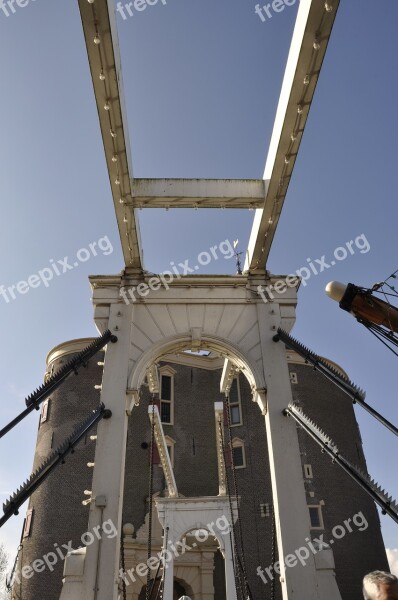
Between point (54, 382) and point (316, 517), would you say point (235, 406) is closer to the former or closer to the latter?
point (316, 517)

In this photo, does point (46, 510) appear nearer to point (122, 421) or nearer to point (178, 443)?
point (178, 443)

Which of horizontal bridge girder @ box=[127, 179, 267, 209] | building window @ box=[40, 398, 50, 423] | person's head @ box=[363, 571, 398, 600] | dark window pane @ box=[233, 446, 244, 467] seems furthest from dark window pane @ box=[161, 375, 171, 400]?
person's head @ box=[363, 571, 398, 600]

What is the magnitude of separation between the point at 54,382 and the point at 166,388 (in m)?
18.0

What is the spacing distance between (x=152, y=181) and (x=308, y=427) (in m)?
4.79

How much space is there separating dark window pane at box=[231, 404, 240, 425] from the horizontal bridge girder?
1717 cm

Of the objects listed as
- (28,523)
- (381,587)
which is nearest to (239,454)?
(28,523)

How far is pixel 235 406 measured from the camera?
23.8 metres

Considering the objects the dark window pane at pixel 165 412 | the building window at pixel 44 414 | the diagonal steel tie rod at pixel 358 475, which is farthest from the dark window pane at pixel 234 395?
the diagonal steel tie rod at pixel 358 475

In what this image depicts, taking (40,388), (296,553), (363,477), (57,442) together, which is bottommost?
(296,553)

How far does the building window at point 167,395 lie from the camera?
928 inches

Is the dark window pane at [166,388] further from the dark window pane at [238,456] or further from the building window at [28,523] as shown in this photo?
the building window at [28,523]

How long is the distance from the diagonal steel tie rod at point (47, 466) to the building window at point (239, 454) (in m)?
16.2

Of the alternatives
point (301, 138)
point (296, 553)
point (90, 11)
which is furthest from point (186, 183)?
point (296, 553)

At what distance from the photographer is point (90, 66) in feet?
18.3
